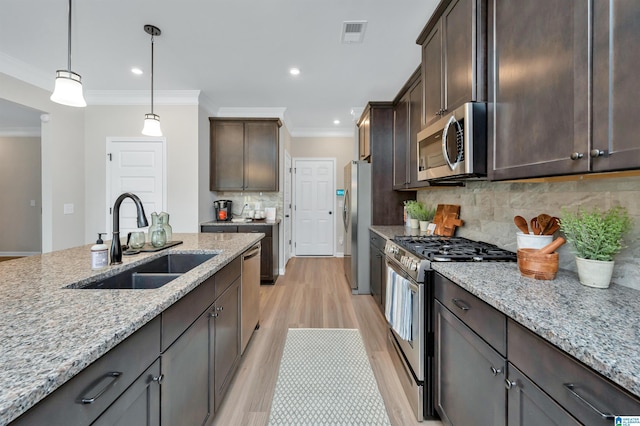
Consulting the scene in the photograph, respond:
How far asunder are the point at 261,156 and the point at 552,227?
3846 mm

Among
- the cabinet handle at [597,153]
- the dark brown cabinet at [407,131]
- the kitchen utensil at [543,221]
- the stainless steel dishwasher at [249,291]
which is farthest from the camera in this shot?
the dark brown cabinet at [407,131]

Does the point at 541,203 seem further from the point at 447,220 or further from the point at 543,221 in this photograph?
the point at 447,220

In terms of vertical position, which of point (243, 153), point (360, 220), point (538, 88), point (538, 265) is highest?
point (243, 153)

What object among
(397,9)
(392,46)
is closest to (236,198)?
(392,46)

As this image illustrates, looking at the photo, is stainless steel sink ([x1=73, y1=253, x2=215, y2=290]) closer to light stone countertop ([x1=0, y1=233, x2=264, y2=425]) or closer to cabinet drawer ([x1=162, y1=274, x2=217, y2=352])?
light stone countertop ([x1=0, y1=233, x2=264, y2=425])

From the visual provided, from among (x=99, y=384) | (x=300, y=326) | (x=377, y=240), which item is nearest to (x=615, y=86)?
(x=99, y=384)

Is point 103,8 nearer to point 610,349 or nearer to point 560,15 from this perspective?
point 560,15

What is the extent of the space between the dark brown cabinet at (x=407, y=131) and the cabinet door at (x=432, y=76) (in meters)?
0.52

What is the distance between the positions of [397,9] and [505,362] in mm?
2371

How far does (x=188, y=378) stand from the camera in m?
1.20

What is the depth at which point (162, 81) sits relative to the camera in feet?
11.3

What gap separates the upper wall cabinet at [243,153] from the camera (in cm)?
446

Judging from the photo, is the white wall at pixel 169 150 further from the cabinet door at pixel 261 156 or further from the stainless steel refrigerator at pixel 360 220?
the stainless steel refrigerator at pixel 360 220

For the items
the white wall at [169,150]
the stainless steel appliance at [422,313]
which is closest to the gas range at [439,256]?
the stainless steel appliance at [422,313]
